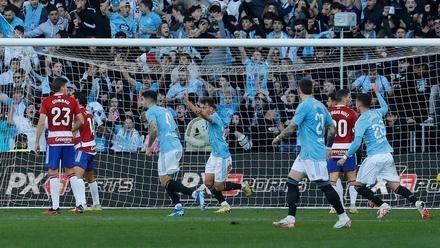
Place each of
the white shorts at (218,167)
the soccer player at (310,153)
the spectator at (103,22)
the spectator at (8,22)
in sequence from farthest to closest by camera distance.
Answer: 1. the spectator at (103,22)
2. the spectator at (8,22)
3. the white shorts at (218,167)
4. the soccer player at (310,153)

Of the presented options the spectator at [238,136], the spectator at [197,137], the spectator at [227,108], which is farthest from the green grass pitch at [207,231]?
the spectator at [227,108]

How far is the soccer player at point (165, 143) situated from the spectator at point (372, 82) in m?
4.64

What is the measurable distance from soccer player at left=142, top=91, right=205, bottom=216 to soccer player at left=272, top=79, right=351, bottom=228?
408 cm

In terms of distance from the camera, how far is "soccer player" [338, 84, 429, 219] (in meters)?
19.7

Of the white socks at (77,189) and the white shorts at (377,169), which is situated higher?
the white shorts at (377,169)

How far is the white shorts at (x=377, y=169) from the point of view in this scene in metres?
20.0

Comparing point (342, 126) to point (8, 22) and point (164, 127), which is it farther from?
point (8, 22)

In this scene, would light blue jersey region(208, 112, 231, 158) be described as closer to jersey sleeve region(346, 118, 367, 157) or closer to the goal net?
the goal net

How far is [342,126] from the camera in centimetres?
2200

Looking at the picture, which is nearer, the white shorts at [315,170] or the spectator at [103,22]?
the white shorts at [315,170]

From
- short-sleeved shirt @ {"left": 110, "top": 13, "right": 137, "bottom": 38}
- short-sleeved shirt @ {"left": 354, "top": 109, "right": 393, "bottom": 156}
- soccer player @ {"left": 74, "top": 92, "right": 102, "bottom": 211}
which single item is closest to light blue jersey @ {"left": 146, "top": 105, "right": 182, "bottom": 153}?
soccer player @ {"left": 74, "top": 92, "right": 102, "bottom": 211}

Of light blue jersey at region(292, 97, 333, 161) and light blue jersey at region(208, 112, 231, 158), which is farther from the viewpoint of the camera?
light blue jersey at region(208, 112, 231, 158)

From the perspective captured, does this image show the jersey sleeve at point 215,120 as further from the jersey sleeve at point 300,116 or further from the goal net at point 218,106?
the jersey sleeve at point 300,116

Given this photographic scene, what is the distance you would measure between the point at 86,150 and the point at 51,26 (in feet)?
19.3
